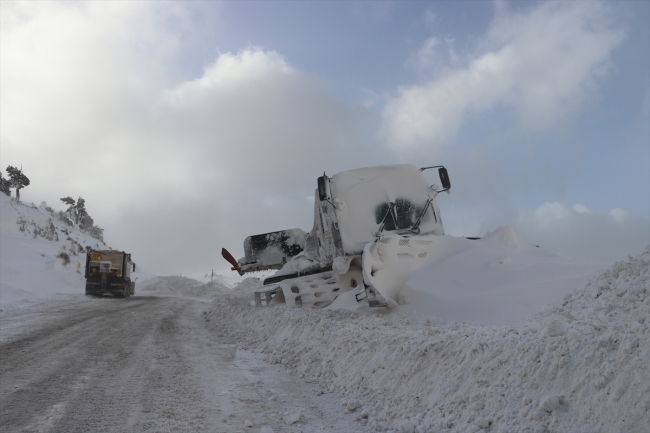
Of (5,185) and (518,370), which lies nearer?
(518,370)

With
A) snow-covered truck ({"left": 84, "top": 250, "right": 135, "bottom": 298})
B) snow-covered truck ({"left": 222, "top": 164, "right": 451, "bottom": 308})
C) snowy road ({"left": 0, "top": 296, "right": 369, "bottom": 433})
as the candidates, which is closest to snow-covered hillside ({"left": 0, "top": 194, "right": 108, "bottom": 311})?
snow-covered truck ({"left": 84, "top": 250, "right": 135, "bottom": 298})

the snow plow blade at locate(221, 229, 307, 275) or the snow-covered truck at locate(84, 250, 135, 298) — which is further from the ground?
the snow-covered truck at locate(84, 250, 135, 298)

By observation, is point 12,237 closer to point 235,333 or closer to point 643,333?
point 235,333

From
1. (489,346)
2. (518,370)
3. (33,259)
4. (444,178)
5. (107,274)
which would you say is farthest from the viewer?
(33,259)

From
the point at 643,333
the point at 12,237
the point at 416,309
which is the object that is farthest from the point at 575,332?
the point at 12,237

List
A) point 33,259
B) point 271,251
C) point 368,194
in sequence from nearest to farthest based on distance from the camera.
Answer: point 368,194 < point 271,251 < point 33,259

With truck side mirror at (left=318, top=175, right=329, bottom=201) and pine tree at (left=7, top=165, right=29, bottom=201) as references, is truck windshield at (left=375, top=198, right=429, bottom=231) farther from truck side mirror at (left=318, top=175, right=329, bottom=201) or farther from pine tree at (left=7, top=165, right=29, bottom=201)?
pine tree at (left=7, top=165, right=29, bottom=201)

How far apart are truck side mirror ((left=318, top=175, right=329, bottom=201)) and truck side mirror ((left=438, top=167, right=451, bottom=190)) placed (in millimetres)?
2676

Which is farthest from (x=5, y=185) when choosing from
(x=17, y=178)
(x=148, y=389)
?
(x=148, y=389)

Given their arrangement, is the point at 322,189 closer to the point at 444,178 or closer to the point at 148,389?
the point at 444,178

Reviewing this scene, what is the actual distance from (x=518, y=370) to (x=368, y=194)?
6891 millimetres

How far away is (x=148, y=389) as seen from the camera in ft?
16.9

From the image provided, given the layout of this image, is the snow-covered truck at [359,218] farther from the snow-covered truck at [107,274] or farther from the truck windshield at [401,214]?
the snow-covered truck at [107,274]

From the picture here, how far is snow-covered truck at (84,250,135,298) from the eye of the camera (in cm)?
2786
